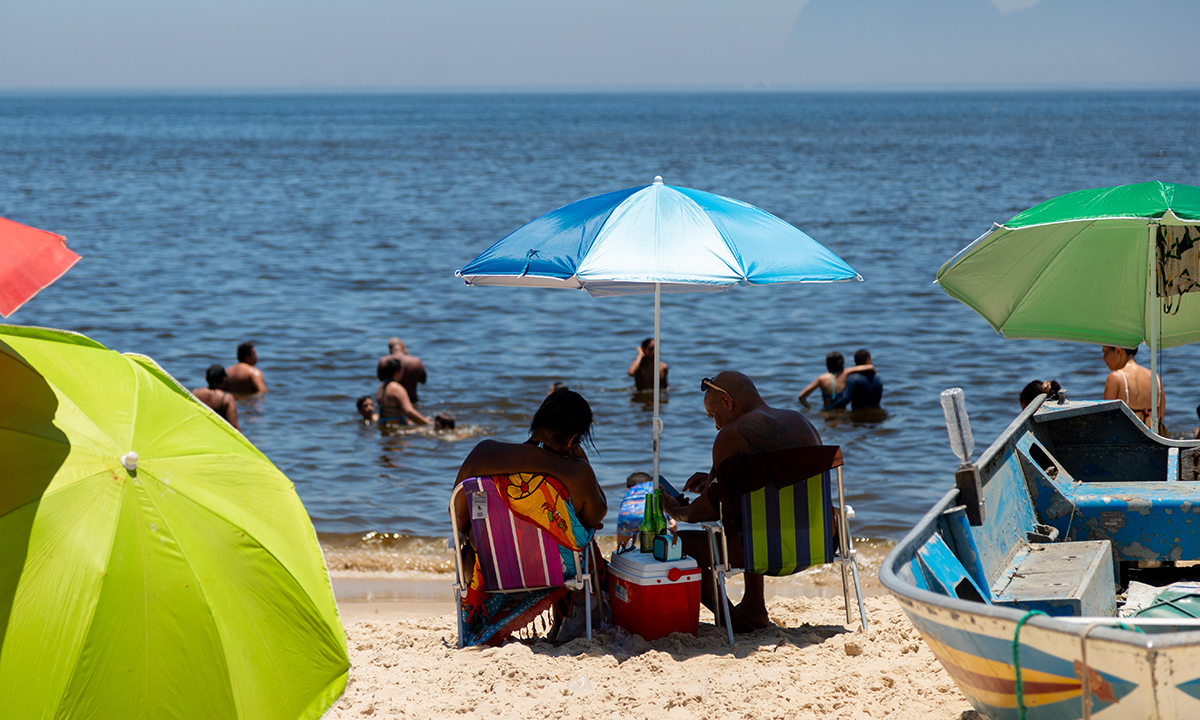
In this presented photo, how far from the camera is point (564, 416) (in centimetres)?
489

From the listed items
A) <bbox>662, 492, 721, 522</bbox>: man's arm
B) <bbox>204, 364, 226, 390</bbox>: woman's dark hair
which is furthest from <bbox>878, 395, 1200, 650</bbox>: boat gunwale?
<bbox>204, 364, 226, 390</bbox>: woman's dark hair

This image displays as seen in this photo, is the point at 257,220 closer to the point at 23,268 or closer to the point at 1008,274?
the point at 1008,274

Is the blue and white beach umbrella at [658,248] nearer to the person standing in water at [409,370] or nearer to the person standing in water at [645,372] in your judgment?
the person standing in water at [409,370]

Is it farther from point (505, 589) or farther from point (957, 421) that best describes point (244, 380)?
point (957, 421)

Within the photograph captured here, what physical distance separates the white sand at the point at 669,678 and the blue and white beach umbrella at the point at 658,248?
1127 millimetres

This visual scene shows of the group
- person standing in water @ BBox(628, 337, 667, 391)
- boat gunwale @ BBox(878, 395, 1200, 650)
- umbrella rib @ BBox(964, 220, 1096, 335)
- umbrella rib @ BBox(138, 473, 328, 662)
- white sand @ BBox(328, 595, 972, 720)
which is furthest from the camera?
person standing in water @ BBox(628, 337, 667, 391)

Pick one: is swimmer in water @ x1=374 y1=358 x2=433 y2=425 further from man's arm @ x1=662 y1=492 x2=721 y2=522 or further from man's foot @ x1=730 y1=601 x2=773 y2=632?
man's arm @ x1=662 y1=492 x2=721 y2=522

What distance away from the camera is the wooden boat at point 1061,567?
2.95 metres

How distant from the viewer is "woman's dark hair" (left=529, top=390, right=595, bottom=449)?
16.0ft

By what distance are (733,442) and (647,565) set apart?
68 cm

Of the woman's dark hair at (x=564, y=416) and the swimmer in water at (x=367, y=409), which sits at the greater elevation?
the woman's dark hair at (x=564, y=416)

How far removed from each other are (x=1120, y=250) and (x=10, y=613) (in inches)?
224

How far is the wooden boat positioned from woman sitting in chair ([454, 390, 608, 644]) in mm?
1561

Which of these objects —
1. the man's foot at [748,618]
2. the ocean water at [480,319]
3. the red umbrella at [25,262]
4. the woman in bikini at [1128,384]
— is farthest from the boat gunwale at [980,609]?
the ocean water at [480,319]
